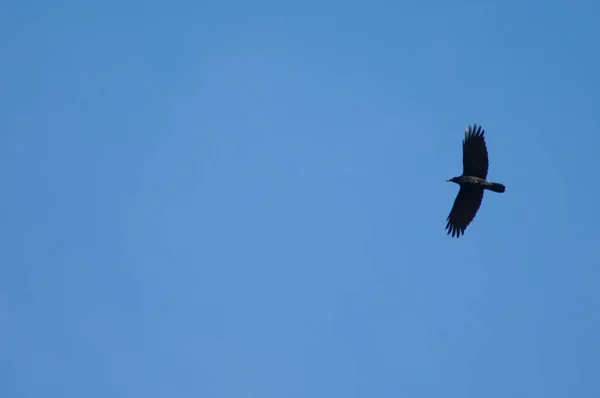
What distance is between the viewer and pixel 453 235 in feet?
175

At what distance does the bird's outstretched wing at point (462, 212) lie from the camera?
52.9 meters

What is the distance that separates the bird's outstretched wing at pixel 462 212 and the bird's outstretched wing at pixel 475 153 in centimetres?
140

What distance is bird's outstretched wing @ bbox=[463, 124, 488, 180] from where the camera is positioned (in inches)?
2021

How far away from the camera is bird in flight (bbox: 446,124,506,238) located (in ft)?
169

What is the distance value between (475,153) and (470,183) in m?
1.45

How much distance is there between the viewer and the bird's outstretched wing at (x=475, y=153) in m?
51.3

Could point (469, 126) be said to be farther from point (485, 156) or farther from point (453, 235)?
point (453, 235)

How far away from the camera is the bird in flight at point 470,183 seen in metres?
51.4

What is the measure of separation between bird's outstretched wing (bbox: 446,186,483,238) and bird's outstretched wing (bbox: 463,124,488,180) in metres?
1.40

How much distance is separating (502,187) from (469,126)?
3203 millimetres

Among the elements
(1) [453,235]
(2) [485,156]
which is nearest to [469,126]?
(2) [485,156]

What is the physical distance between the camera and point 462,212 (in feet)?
175

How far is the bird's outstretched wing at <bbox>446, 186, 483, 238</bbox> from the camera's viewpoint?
52938mm

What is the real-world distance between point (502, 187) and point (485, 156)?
1.64 metres
